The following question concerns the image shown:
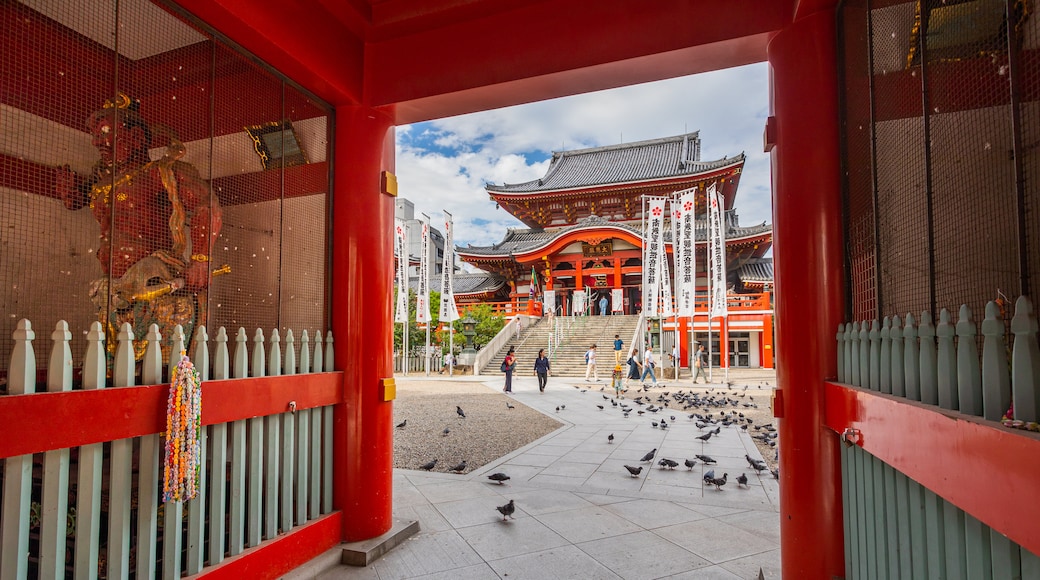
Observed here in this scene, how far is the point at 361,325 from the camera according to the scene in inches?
146

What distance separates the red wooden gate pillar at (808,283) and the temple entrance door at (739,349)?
25.2 metres

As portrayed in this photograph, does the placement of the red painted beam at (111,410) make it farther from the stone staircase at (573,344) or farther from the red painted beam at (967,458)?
the stone staircase at (573,344)

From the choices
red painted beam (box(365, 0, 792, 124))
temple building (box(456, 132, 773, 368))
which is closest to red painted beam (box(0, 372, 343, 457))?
red painted beam (box(365, 0, 792, 124))

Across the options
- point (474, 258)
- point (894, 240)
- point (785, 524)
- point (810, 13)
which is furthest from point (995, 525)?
point (474, 258)

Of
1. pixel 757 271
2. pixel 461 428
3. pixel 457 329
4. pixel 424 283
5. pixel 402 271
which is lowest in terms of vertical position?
pixel 461 428

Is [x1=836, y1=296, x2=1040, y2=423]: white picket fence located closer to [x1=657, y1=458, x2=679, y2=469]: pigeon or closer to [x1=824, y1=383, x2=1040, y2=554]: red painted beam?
[x1=824, y1=383, x2=1040, y2=554]: red painted beam

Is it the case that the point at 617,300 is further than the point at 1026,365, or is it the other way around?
the point at 617,300

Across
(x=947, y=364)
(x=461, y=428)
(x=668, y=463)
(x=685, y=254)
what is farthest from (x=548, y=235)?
(x=947, y=364)

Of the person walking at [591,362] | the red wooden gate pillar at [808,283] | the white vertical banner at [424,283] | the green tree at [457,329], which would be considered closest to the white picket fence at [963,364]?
the red wooden gate pillar at [808,283]

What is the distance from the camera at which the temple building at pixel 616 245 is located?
24.6 metres

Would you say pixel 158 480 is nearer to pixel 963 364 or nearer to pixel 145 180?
pixel 145 180

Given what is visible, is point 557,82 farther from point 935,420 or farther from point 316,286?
point 935,420

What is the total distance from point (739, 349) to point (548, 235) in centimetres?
1150

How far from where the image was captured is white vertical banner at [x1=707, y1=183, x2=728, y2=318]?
15195 millimetres
